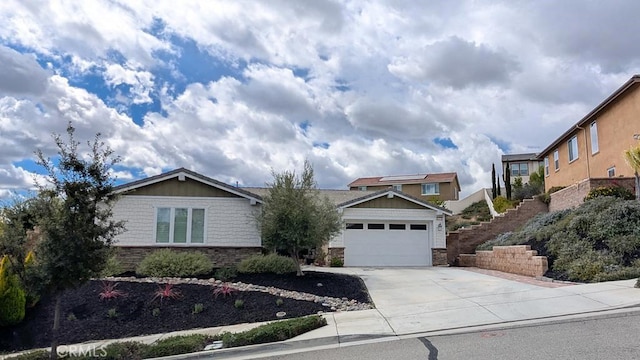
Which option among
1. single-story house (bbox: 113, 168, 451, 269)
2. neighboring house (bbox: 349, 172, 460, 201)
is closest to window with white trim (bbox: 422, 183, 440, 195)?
neighboring house (bbox: 349, 172, 460, 201)

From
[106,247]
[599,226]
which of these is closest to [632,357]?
[106,247]

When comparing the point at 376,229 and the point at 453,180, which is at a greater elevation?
the point at 453,180

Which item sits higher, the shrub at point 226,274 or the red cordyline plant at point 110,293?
the shrub at point 226,274

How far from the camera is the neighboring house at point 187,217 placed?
60.5 ft

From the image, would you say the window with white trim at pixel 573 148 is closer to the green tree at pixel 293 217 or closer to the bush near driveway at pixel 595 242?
the bush near driveway at pixel 595 242

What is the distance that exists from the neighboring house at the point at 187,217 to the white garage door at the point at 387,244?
17.8ft

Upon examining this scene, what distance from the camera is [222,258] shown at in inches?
736

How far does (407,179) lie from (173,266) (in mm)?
40735

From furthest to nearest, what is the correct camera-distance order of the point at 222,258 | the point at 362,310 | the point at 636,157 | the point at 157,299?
the point at 222,258
the point at 636,157
the point at 157,299
the point at 362,310

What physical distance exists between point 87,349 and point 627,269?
13.1m

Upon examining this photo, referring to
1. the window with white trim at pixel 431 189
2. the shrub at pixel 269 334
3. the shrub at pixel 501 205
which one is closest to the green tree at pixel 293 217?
the shrub at pixel 269 334

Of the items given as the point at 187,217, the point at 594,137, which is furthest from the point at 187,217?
the point at 594,137

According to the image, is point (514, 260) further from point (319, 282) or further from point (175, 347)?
point (175, 347)

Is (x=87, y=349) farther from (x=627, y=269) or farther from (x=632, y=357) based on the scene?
(x=627, y=269)
